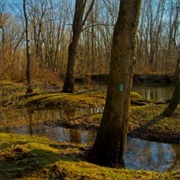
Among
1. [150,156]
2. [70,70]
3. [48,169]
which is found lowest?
[150,156]

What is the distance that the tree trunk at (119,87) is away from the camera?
545cm

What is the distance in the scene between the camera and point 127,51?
18.0 feet

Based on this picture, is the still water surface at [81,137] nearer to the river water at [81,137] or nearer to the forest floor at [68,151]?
the river water at [81,137]

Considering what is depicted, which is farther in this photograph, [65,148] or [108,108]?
[65,148]

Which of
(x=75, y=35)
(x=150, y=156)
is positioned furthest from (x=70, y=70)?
(x=150, y=156)

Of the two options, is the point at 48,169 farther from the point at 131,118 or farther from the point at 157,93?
the point at 157,93

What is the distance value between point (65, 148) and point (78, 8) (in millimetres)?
11791

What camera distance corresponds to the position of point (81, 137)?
8664 mm

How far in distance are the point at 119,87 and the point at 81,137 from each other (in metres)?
3.60

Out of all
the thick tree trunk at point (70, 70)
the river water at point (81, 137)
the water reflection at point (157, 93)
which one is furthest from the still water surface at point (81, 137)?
the water reflection at point (157, 93)

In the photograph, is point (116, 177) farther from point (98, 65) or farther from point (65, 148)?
point (98, 65)

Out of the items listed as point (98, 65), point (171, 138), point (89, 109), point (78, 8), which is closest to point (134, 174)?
point (171, 138)

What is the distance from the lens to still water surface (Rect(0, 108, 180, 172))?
641cm

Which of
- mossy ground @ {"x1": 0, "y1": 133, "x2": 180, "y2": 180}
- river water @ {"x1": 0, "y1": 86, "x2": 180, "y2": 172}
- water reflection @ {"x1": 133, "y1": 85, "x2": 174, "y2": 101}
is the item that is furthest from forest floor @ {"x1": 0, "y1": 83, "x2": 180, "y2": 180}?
water reflection @ {"x1": 133, "y1": 85, "x2": 174, "y2": 101}
